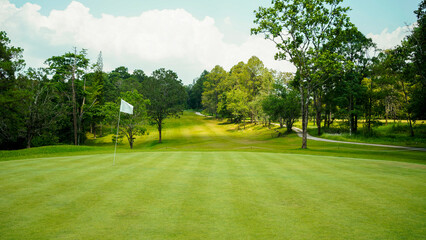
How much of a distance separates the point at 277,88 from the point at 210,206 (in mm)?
44704

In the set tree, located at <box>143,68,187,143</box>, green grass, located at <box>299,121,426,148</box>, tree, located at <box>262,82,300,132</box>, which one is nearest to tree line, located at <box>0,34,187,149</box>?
tree, located at <box>143,68,187,143</box>

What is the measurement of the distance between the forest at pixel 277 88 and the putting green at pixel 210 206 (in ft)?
62.3

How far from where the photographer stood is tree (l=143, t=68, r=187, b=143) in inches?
1624

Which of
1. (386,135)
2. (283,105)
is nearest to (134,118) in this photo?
(283,105)

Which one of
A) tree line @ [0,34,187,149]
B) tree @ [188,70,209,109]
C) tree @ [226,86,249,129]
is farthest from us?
tree @ [188,70,209,109]

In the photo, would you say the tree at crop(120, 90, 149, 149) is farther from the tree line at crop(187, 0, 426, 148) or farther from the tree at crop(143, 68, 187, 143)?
the tree line at crop(187, 0, 426, 148)

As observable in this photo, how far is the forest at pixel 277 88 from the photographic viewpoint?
24.3 meters

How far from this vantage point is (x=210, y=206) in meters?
5.27

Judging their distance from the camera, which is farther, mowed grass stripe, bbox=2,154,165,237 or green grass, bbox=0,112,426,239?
mowed grass stripe, bbox=2,154,165,237

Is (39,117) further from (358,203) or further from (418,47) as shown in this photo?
(418,47)

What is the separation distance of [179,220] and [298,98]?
44.8m

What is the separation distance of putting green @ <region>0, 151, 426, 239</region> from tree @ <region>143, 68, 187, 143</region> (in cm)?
3356

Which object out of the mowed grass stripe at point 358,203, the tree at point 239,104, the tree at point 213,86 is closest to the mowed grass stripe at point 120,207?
the mowed grass stripe at point 358,203

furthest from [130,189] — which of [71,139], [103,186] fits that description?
[71,139]
